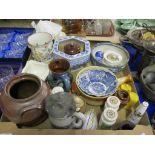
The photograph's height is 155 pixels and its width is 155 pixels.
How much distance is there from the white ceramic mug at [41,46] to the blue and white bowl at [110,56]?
0.61 feet

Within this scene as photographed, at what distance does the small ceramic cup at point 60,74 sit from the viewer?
2.38ft

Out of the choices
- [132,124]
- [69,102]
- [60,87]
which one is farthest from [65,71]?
Answer: [132,124]

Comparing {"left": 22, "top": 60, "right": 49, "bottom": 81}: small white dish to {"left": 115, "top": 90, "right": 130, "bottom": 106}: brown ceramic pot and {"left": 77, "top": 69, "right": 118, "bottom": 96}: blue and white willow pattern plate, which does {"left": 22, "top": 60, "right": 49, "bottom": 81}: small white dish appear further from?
{"left": 115, "top": 90, "right": 130, "bottom": 106}: brown ceramic pot

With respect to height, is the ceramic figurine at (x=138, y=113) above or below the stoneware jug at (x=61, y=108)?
below

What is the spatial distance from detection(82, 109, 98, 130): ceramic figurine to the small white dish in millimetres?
246

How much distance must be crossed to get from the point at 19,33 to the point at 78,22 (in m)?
0.33

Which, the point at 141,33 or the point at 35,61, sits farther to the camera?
the point at 141,33

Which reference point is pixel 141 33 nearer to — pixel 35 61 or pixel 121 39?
pixel 121 39

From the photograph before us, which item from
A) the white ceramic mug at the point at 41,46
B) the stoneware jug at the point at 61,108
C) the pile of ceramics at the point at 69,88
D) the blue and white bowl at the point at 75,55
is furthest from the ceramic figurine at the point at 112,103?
the white ceramic mug at the point at 41,46

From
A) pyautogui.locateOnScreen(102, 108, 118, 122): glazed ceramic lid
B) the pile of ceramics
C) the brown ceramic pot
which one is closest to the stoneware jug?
the pile of ceramics

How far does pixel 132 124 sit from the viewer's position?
2.21 ft

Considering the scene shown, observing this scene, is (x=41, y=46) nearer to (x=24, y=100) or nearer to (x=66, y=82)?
(x=66, y=82)

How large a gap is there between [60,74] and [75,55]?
15 centimetres

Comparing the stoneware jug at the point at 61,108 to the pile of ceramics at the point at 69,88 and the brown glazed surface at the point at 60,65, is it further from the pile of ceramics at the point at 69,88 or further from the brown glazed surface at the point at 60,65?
the brown glazed surface at the point at 60,65
